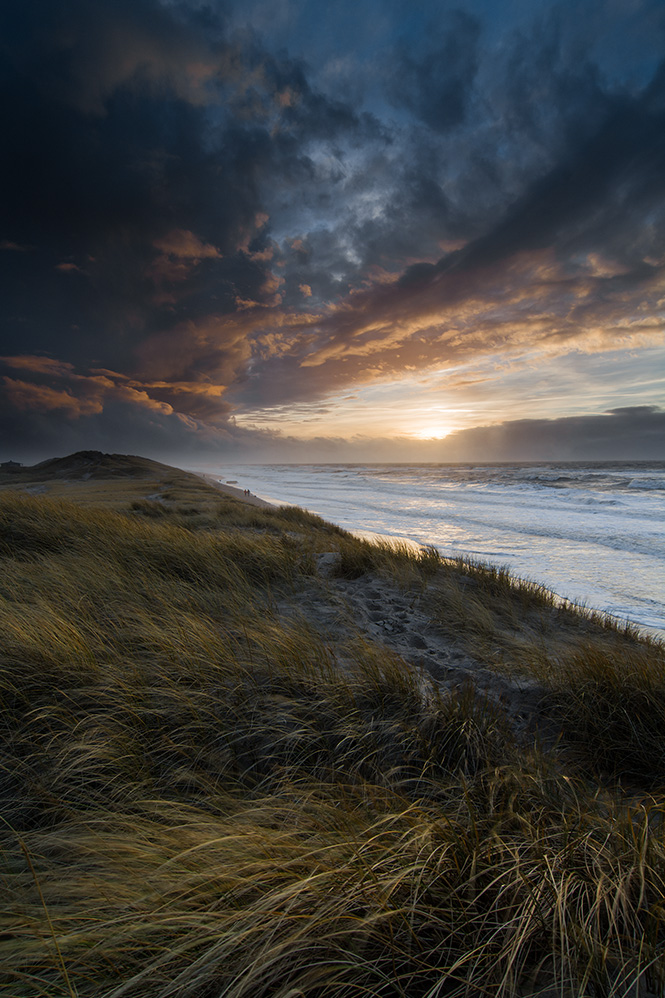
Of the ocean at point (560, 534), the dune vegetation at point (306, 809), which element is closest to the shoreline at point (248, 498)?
the ocean at point (560, 534)

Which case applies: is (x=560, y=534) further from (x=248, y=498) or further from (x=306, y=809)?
(x=248, y=498)

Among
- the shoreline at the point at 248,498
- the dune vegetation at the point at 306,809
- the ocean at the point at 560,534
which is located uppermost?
the dune vegetation at the point at 306,809

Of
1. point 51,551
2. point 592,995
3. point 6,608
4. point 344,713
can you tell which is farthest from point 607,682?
point 51,551

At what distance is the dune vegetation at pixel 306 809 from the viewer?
1.18 m

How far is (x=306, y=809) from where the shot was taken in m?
1.91

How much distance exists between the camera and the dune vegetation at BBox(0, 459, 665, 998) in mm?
1180

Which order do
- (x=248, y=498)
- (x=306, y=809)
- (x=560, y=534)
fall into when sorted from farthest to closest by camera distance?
(x=248, y=498)
(x=560, y=534)
(x=306, y=809)

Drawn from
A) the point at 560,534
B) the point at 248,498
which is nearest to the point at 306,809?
the point at 560,534

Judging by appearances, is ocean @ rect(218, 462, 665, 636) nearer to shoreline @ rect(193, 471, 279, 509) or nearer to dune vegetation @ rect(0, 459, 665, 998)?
shoreline @ rect(193, 471, 279, 509)

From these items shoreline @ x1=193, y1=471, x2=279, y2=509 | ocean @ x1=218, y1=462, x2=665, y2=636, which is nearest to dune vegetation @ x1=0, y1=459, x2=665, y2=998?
ocean @ x1=218, y1=462, x2=665, y2=636

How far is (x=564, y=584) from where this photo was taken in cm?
766

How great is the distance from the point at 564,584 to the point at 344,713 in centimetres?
669

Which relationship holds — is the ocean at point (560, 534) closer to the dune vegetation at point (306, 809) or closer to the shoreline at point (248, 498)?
the shoreline at point (248, 498)

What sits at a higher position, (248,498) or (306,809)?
(306,809)
